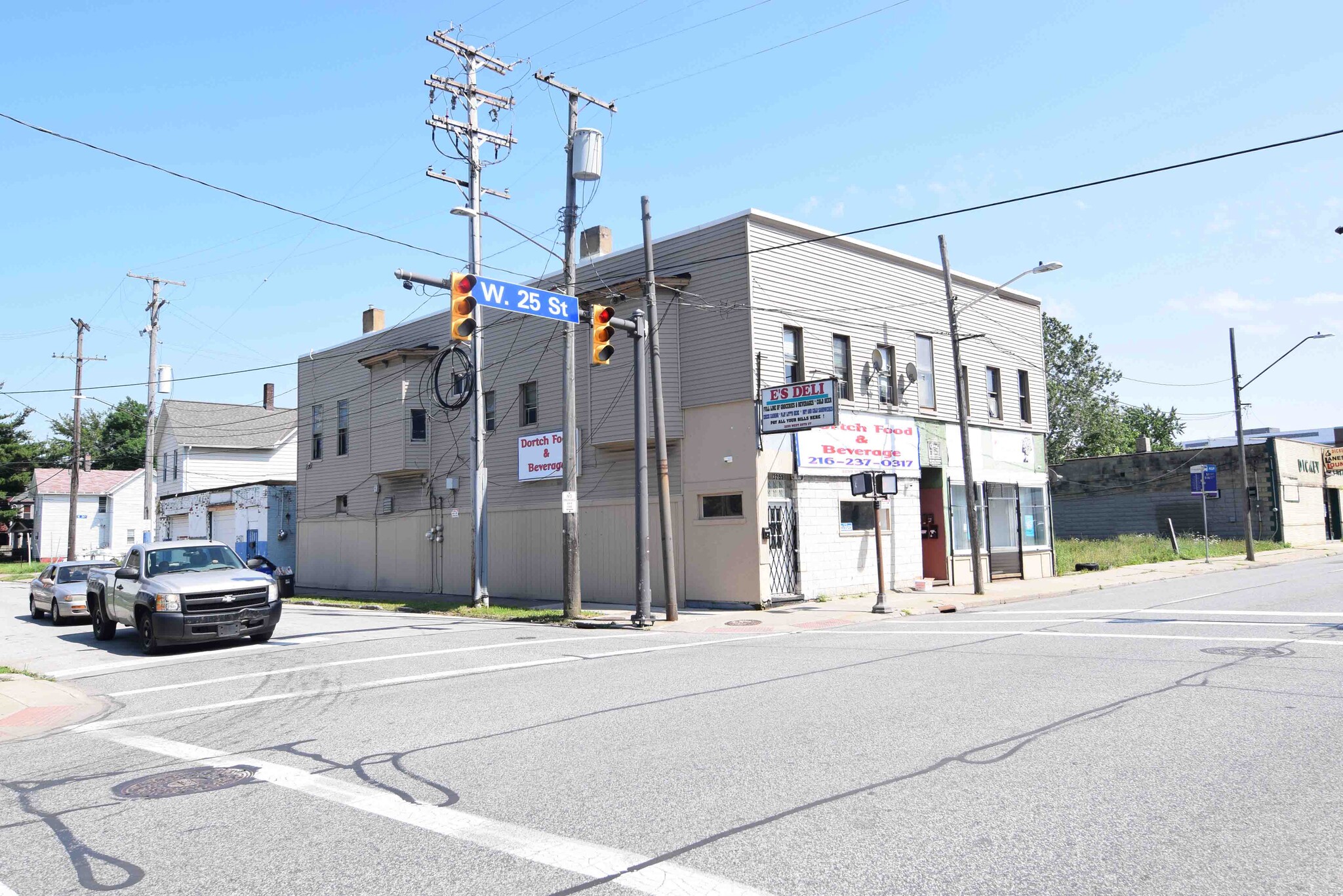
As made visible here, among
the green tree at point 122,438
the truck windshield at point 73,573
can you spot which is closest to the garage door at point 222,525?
the truck windshield at point 73,573

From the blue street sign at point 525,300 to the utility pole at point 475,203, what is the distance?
23.2ft

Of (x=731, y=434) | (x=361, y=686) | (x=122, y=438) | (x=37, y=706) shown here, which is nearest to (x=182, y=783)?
(x=361, y=686)

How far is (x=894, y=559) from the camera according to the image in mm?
24516

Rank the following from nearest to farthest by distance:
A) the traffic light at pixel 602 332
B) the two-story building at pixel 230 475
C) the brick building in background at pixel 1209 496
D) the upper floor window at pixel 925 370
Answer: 1. the traffic light at pixel 602 332
2. the upper floor window at pixel 925 370
3. the two-story building at pixel 230 475
4. the brick building in background at pixel 1209 496

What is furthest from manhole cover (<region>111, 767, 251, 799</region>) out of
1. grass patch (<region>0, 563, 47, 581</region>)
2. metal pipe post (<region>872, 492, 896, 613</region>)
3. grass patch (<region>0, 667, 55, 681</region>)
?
grass patch (<region>0, 563, 47, 581</region>)

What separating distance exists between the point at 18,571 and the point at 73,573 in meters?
38.3

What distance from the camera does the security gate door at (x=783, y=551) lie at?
21594 mm

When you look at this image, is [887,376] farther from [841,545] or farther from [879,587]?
[879,587]

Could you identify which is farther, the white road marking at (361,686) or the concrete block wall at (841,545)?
the concrete block wall at (841,545)

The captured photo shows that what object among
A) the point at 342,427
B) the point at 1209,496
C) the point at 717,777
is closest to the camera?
the point at 717,777

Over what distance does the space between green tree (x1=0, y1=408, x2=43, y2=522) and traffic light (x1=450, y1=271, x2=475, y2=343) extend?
5861 centimetres

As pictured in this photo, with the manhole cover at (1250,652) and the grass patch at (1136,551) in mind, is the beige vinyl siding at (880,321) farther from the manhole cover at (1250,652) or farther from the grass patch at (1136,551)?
the manhole cover at (1250,652)

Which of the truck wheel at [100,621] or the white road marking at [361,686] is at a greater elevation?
the truck wheel at [100,621]

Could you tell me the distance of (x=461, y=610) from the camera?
23203mm
